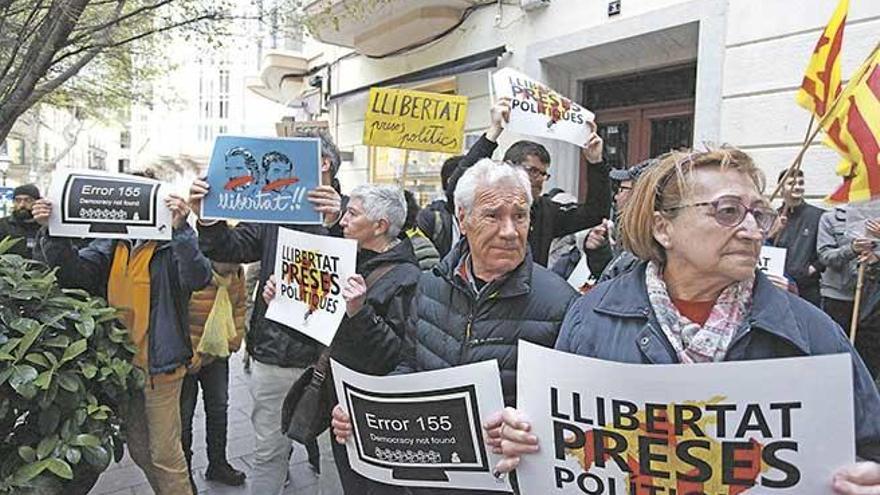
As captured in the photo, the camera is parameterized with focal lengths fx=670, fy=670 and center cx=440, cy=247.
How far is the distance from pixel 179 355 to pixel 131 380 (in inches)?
9.2

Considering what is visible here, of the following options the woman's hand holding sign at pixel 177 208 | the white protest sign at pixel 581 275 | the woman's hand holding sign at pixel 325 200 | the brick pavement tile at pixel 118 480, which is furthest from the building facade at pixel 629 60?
the brick pavement tile at pixel 118 480

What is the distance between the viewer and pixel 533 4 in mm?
7562

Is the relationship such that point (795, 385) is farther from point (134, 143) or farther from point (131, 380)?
point (134, 143)

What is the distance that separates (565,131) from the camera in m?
4.00

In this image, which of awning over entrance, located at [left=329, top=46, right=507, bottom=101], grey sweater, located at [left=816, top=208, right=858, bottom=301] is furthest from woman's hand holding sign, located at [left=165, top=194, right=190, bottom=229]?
awning over entrance, located at [left=329, top=46, right=507, bottom=101]

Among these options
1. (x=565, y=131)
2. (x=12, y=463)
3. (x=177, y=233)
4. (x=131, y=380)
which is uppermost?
(x=565, y=131)

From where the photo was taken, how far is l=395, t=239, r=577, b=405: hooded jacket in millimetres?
1997

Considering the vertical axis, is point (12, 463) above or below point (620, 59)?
below

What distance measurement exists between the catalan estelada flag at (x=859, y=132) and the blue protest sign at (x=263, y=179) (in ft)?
7.25

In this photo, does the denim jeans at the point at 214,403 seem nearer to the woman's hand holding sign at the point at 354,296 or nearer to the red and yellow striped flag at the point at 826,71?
the woman's hand holding sign at the point at 354,296

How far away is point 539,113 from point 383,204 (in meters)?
1.54

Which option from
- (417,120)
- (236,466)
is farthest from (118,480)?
(417,120)

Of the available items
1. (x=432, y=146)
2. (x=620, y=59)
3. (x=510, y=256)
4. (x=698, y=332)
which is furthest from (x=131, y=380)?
(x=620, y=59)

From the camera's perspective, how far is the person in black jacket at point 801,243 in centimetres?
467
